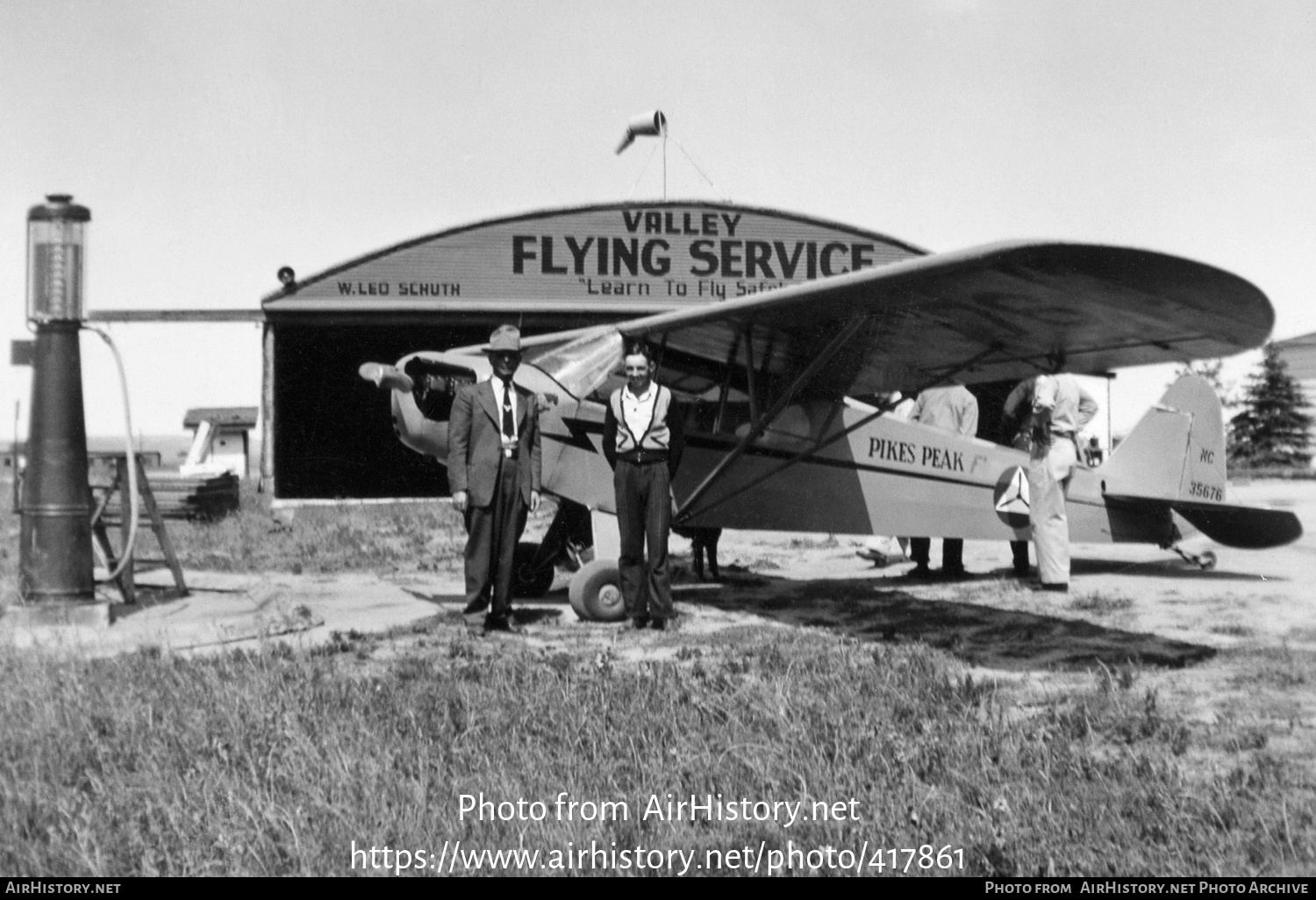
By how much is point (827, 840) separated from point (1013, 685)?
2.43 metres

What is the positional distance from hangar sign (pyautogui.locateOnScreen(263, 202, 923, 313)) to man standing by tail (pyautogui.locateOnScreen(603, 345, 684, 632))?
11.5 meters

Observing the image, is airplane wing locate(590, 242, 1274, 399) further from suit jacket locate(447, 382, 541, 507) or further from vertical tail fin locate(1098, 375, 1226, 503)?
vertical tail fin locate(1098, 375, 1226, 503)

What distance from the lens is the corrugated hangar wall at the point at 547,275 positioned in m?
17.8

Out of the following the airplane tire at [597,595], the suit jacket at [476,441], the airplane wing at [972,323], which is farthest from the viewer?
the airplane tire at [597,595]

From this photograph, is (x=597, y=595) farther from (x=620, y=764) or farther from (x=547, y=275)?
(x=547, y=275)

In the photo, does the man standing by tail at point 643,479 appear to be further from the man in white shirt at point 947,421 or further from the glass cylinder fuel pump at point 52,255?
the man in white shirt at point 947,421

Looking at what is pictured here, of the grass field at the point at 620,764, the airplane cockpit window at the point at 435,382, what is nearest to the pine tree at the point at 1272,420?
the airplane cockpit window at the point at 435,382

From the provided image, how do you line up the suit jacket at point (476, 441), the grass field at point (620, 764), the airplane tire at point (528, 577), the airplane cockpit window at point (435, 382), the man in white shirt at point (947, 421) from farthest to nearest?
the man in white shirt at point (947, 421) → the airplane tire at point (528, 577) → the airplane cockpit window at point (435, 382) → the suit jacket at point (476, 441) → the grass field at point (620, 764)

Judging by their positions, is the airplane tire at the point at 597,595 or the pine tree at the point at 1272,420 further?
the pine tree at the point at 1272,420

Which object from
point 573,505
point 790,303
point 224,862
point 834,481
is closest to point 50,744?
point 224,862

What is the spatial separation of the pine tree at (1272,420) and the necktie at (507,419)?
43.6m

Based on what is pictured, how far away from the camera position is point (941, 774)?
3.28 meters

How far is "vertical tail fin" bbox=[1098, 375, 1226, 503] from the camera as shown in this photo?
970 cm

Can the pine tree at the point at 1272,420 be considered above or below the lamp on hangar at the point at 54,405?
above
